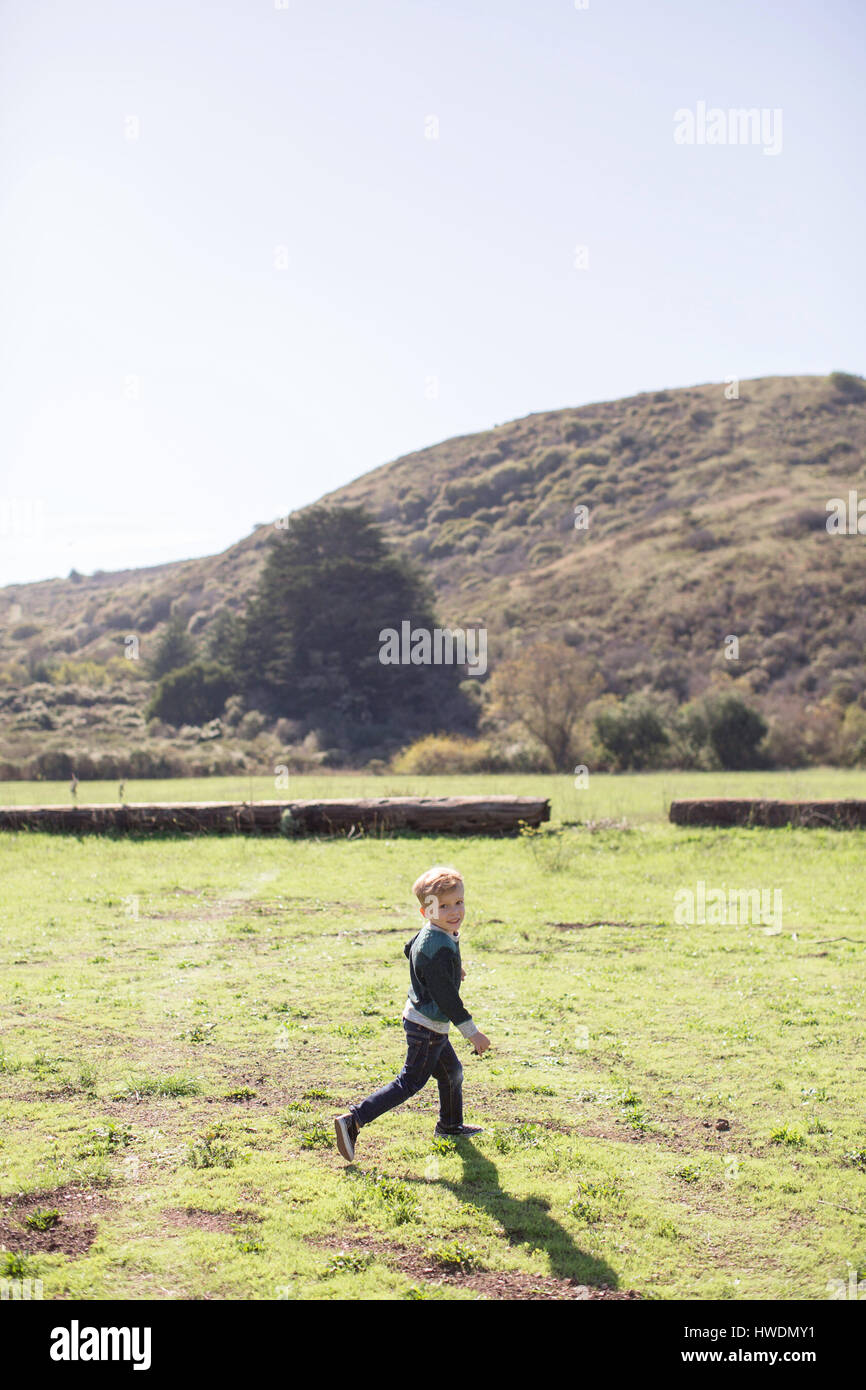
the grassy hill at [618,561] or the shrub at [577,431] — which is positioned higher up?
the shrub at [577,431]

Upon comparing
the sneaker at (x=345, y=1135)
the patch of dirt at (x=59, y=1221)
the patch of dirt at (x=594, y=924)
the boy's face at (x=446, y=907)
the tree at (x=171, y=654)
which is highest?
the tree at (x=171, y=654)

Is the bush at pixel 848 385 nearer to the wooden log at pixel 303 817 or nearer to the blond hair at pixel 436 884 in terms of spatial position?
the wooden log at pixel 303 817

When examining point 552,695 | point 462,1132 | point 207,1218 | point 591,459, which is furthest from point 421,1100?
point 591,459

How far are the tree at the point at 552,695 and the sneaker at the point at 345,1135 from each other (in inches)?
979

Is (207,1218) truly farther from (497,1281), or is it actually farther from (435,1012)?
(435,1012)

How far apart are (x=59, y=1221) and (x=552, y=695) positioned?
84.6 ft

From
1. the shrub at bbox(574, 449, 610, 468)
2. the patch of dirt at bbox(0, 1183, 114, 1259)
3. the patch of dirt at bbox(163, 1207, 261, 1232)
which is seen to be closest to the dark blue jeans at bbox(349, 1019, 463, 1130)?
the patch of dirt at bbox(163, 1207, 261, 1232)

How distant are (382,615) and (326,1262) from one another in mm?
43882

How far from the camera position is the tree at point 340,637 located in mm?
44438

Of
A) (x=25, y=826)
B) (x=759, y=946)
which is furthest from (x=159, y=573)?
(x=759, y=946)

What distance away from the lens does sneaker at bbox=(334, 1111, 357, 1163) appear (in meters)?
4.68

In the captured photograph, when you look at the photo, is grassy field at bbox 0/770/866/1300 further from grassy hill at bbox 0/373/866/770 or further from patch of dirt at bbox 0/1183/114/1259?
grassy hill at bbox 0/373/866/770

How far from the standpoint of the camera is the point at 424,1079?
5.04 meters

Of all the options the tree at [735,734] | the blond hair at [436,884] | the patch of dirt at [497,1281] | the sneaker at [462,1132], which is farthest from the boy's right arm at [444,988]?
the tree at [735,734]
